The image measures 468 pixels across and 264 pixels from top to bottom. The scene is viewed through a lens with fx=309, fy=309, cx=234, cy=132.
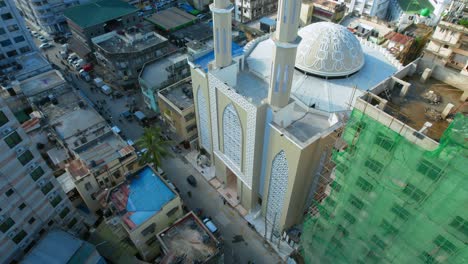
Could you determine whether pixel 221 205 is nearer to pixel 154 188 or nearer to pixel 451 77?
pixel 154 188

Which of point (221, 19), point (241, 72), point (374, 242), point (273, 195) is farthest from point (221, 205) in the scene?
point (221, 19)

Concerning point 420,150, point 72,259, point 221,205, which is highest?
point 420,150

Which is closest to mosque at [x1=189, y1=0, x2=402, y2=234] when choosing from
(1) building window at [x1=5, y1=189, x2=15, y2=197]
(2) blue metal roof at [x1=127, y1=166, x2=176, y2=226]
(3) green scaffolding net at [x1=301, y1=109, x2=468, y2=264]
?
(3) green scaffolding net at [x1=301, y1=109, x2=468, y2=264]

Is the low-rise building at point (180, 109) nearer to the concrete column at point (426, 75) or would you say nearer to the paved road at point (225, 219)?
the paved road at point (225, 219)

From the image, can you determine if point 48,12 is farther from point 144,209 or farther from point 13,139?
point 144,209

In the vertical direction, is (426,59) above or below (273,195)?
above

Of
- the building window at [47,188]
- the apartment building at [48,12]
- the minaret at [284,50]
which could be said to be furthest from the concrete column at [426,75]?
the apartment building at [48,12]

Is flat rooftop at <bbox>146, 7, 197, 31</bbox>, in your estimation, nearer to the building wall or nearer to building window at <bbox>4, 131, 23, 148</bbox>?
the building wall
